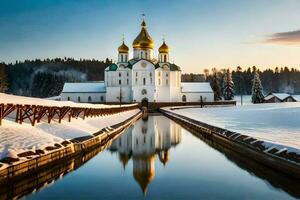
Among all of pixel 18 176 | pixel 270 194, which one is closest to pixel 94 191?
pixel 18 176

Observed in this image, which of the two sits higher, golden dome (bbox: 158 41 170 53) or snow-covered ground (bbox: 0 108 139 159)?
golden dome (bbox: 158 41 170 53)

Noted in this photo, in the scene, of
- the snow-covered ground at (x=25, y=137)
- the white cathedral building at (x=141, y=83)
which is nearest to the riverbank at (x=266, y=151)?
the snow-covered ground at (x=25, y=137)

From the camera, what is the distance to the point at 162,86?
4208 inches

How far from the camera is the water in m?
12.2

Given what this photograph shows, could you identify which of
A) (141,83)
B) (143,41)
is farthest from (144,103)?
(143,41)

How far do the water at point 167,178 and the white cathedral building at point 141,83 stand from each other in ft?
269

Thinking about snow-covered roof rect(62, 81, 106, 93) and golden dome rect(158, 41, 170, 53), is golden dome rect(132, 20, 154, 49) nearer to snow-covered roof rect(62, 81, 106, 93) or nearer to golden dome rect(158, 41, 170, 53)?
golden dome rect(158, 41, 170, 53)

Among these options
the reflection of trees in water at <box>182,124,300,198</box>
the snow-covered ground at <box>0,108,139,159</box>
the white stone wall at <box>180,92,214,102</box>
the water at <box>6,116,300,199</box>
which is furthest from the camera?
the white stone wall at <box>180,92,214,102</box>

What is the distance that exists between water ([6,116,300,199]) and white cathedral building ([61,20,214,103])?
269ft

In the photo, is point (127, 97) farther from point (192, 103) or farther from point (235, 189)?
point (235, 189)

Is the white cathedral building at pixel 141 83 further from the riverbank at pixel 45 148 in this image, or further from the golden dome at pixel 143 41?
the riverbank at pixel 45 148

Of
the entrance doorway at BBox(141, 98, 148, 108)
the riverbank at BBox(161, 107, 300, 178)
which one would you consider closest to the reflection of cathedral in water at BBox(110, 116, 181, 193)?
the riverbank at BBox(161, 107, 300, 178)

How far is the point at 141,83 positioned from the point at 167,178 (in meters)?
89.8

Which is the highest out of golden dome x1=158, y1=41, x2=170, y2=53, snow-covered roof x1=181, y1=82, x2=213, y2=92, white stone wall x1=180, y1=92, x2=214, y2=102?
golden dome x1=158, y1=41, x2=170, y2=53
